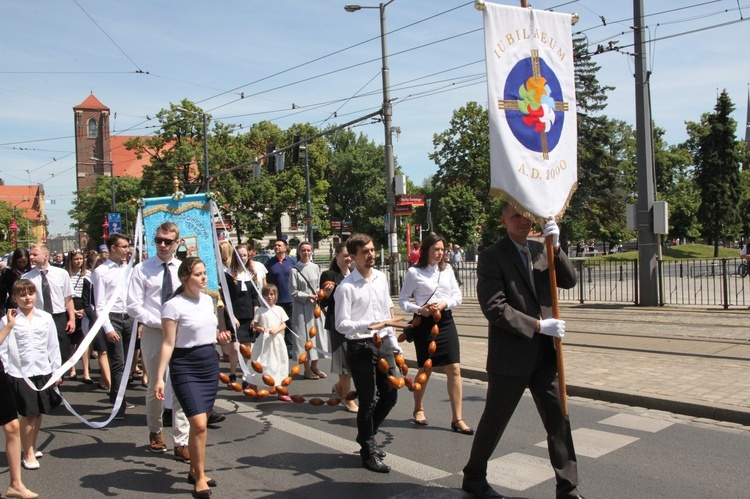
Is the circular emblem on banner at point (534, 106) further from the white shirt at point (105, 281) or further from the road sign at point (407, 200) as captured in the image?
the road sign at point (407, 200)

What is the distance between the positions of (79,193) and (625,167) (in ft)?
173

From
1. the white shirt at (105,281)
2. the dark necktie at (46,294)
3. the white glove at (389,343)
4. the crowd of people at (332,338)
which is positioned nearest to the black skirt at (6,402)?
the crowd of people at (332,338)

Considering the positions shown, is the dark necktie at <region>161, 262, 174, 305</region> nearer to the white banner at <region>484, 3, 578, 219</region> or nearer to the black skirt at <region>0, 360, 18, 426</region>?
the black skirt at <region>0, 360, 18, 426</region>

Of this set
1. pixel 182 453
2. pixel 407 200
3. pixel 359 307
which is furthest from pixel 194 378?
pixel 407 200

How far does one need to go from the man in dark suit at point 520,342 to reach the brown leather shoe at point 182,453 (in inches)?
97.6

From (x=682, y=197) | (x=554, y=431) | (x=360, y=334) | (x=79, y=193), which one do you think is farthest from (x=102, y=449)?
(x=79, y=193)

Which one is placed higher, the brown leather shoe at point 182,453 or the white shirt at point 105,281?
the white shirt at point 105,281

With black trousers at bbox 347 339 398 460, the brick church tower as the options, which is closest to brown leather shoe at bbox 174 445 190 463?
black trousers at bbox 347 339 398 460

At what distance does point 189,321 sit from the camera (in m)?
4.84

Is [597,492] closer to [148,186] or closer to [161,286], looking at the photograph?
[161,286]

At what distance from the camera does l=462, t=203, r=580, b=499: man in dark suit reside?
4.12 m

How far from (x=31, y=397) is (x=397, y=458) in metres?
2.91

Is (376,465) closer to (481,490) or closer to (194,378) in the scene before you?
(481,490)

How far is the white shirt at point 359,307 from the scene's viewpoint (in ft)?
17.0
